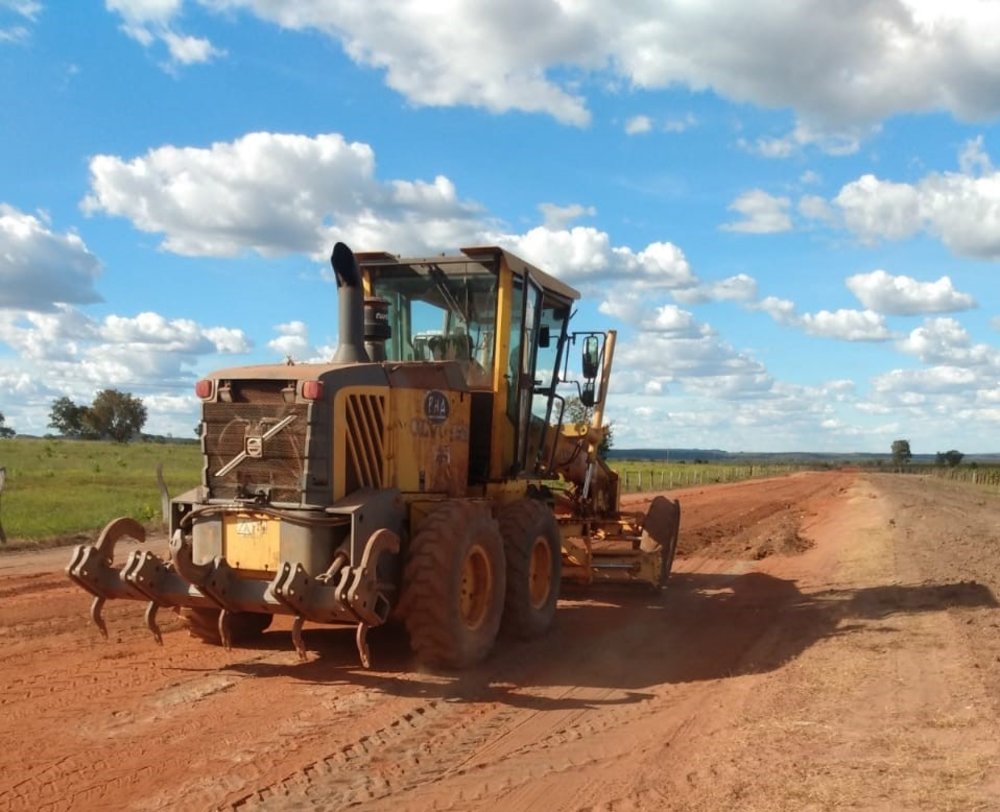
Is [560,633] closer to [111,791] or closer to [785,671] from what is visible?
[785,671]

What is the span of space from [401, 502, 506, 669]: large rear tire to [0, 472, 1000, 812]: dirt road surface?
27 cm

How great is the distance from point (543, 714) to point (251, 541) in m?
2.64

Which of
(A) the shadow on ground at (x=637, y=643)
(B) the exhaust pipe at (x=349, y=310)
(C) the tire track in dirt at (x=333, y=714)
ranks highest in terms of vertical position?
(B) the exhaust pipe at (x=349, y=310)

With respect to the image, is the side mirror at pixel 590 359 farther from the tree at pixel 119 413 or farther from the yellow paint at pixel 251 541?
the tree at pixel 119 413

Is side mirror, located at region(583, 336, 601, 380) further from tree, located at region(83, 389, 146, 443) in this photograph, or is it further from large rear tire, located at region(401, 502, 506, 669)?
tree, located at region(83, 389, 146, 443)

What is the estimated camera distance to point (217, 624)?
8898 mm

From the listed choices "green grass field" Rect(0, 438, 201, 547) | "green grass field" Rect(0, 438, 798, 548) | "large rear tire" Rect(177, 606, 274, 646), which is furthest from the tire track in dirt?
"green grass field" Rect(0, 438, 201, 547)

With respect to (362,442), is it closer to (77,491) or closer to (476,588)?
(476,588)

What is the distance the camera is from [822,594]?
12.9 meters

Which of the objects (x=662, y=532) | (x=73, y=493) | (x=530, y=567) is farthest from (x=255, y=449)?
(x=73, y=493)

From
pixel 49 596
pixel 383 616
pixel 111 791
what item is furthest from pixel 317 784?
pixel 49 596

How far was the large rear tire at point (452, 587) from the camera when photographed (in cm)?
775

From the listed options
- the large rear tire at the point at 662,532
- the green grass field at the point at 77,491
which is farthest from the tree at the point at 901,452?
the large rear tire at the point at 662,532

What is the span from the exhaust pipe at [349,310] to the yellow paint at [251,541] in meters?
1.51
